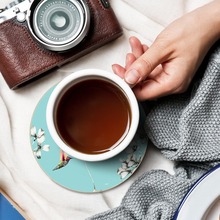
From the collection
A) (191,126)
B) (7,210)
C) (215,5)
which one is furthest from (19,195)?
(215,5)

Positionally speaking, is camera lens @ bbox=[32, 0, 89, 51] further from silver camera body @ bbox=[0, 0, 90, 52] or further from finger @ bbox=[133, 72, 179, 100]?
finger @ bbox=[133, 72, 179, 100]

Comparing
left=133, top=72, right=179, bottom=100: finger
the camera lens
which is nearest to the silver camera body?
the camera lens

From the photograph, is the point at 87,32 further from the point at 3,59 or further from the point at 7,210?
the point at 7,210

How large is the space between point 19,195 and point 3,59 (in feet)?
0.59

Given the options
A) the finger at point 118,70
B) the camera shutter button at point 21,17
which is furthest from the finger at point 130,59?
the camera shutter button at point 21,17

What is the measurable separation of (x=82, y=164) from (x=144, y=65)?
0.52ft

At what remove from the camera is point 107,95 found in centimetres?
67

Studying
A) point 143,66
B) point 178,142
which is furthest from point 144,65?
point 178,142

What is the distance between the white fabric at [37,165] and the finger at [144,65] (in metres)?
0.09

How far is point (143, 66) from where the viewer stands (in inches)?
24.5

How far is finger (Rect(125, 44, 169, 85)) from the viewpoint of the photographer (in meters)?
0.62

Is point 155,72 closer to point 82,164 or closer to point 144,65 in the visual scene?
point 144,65

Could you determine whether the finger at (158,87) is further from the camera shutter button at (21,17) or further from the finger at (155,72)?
the camera shutter button at (21,17)

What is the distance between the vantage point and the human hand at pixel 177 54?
64 cm
